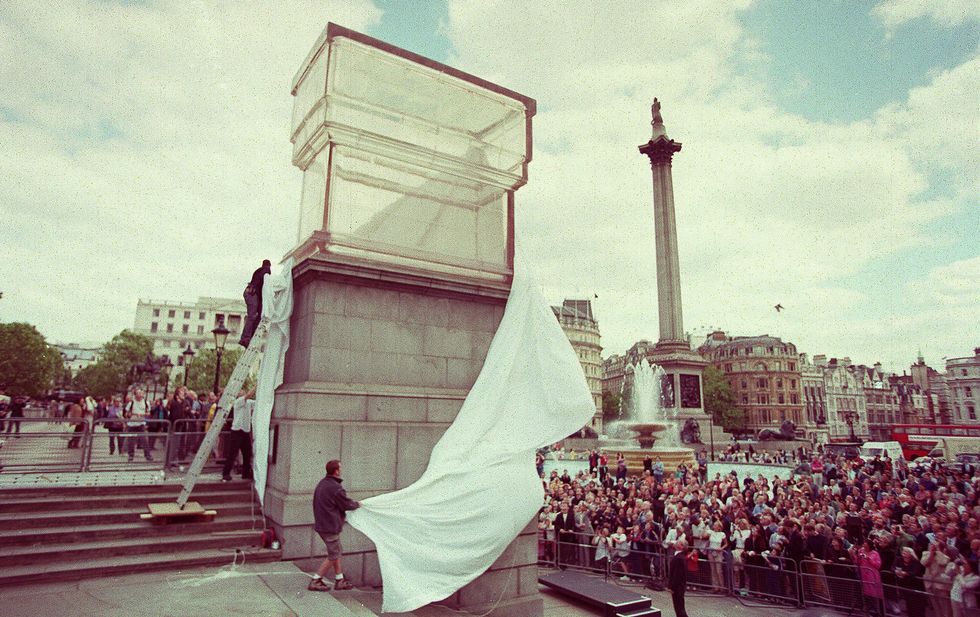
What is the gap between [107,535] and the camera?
26.6ft

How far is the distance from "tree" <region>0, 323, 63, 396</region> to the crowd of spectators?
208ft

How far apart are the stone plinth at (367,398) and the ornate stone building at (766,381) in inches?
4320

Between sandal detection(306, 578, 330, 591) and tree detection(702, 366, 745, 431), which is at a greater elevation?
tree detection(702, 366, 745, 431)

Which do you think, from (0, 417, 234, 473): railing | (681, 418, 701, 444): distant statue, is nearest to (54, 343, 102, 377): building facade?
(681, 418, 701, 444): distant statue

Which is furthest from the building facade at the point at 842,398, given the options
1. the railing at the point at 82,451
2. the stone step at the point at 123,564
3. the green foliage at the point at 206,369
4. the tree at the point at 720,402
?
the stone step at the point at 123,564

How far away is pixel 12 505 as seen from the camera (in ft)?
26.8

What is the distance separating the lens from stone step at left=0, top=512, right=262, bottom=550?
764cm

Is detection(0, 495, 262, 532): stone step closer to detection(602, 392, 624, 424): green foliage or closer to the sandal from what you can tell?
the sandal

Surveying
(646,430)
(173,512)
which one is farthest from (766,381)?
(173,512)

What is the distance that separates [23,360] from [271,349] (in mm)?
66261

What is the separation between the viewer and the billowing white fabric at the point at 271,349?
969 centimetres

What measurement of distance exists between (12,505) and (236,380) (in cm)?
346

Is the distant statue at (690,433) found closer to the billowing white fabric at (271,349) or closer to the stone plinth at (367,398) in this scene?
the stone plinth at (367,398)

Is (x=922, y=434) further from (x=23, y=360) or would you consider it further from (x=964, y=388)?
(x=964, y=388)
